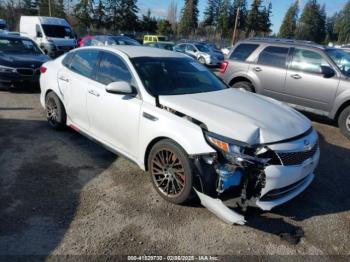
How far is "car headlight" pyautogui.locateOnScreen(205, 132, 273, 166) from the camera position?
10.2 ft

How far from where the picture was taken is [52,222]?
128 inches

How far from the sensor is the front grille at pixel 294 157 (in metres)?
3.23

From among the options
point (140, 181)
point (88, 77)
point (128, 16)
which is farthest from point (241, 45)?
point (128, 16)

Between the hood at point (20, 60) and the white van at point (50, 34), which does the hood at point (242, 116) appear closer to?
the hood at point (20, 60)

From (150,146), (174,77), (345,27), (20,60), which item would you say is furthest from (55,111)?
(345,27)

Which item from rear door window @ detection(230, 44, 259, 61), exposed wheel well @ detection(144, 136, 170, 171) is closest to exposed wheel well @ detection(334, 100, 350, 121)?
rear door window @ detection(230, 44, 259, 61)

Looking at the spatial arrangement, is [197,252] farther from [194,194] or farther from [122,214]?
[122,214]

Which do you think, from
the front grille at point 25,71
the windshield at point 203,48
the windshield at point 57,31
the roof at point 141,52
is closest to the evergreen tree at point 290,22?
the windshield at point 203,48

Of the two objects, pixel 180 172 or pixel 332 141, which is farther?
pixel 332 141

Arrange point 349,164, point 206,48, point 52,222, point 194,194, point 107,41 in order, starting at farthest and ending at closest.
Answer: point 206,48 < point 107,41 < point 349,164 < point 194,194 < point 52,222

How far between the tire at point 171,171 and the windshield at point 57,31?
54.3ft

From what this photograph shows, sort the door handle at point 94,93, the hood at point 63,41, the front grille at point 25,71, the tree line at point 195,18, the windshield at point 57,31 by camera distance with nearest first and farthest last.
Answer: the door handle at point 94,93 < the front grille at point 25,71 < the hood at point 63,41 < the windshield at point 57,31 < the tree line at point 195,18

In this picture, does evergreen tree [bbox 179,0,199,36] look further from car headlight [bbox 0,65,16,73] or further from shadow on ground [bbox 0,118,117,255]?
shadow on ground [bbox 0,118,117,255]

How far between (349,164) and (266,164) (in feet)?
9.60
